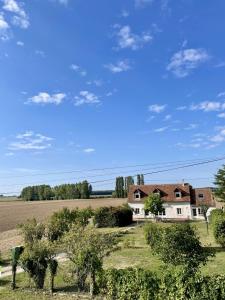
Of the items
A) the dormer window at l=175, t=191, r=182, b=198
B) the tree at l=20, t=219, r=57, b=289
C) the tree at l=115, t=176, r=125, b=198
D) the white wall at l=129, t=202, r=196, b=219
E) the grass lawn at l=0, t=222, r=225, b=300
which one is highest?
the tree at l=115, t=176, r=125, b=198

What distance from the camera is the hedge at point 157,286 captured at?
1409 centimetres

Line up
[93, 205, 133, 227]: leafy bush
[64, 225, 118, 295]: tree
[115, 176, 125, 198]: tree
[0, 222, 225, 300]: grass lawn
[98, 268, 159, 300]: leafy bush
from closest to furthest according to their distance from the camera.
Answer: [98, 268, 159, 300]: leafy bush
[64, 225, 118, 295]: tree
[0, 222, 225, 300]: grass lawn
[93, 205, 133, 227]: leafy bush
[115, 176, 125, 198]: tree

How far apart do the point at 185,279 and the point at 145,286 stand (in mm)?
1895

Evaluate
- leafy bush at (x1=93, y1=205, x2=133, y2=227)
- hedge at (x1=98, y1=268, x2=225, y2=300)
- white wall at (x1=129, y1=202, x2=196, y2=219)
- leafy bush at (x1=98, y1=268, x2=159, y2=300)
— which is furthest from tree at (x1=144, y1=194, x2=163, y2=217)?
leafy bush at (x1=98, y1=268, x2=159, y2=300)

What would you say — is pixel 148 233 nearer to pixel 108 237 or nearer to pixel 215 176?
pixel 108 237

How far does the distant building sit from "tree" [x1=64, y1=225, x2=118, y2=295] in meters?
42.2

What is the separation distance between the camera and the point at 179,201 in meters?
60.7

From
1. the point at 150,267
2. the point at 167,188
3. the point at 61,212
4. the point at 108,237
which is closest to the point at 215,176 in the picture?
the point at 167,188

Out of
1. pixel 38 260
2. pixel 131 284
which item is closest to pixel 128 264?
pixel 38 260

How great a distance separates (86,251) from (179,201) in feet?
146

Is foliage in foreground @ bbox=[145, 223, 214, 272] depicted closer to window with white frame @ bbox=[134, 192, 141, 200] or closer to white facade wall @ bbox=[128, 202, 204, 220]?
white facade wall @ bbox=[128, 202, 204, 220]

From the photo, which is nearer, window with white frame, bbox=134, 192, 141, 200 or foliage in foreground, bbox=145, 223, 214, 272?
foliage in foreground, bbox=145, 223, 214, 272

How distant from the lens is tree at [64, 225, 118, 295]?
59.0ft

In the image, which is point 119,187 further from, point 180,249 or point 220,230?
point 180,249
